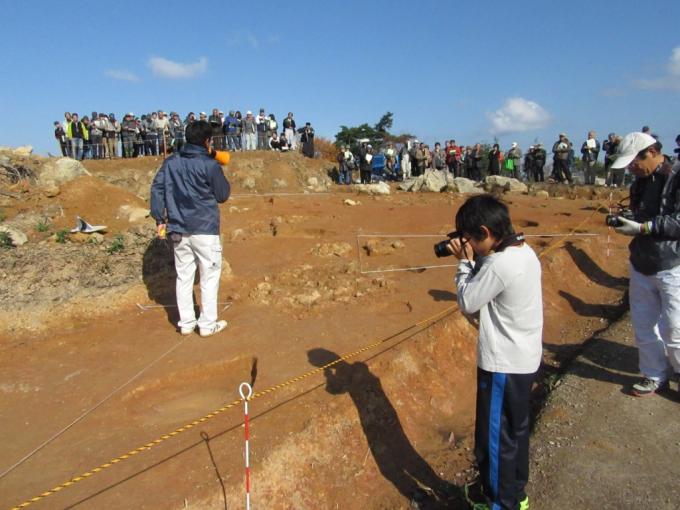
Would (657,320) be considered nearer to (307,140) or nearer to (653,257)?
(653,257)

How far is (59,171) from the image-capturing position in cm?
1135

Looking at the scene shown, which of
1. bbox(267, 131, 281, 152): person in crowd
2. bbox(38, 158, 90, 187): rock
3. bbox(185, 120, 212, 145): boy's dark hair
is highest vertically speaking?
bbox(267, 131, 281, 152): person in crowd

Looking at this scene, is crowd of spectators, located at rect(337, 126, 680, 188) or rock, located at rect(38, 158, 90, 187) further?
crowd of spectators, located at rect(337, 126, 680, 188)

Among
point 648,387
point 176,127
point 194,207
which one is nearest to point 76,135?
point 176,127

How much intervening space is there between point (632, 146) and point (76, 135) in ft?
60.6

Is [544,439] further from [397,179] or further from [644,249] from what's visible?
[397,179]

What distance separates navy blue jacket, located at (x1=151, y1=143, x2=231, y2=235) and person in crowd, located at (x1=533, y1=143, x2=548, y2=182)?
15.9 m

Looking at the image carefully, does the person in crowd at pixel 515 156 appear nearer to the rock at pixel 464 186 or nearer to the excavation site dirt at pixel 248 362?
the rock at pixel 464 186

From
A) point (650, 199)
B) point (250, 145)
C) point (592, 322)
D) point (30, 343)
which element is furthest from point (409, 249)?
point (250, 145)

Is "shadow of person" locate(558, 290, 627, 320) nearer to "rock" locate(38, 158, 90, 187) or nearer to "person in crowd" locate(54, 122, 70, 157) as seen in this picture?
"rock" locate(38, 158, 90, 187)

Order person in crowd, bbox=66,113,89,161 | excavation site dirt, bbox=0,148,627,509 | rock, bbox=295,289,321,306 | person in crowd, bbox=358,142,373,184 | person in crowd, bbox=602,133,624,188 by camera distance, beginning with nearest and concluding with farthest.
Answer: excavation site dirt, bbox=0,148,627,509, rock, bbox=295,289,321,306, person in crowd, bbox=602,133,624,188, person in crowd, bbox=66,113,89,161, person in crowd, bbox=358,142,373,184

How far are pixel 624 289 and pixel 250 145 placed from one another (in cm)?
1673

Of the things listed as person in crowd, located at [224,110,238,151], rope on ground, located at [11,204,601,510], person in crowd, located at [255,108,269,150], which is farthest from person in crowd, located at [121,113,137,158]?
rope on ground, located at [11,204,601,510]

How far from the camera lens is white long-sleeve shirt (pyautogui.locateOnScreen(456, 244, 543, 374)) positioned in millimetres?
2588
